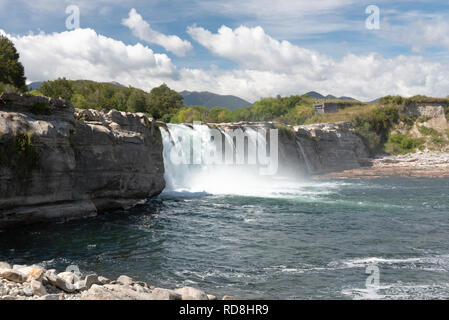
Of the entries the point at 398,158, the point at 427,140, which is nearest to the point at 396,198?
the point at 398,158

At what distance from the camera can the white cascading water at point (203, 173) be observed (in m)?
32.6

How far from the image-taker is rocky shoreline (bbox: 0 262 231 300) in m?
8.76

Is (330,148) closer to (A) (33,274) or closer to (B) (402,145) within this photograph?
(B) (402,145)

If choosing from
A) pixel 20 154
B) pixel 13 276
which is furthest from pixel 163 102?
pixel 13 276

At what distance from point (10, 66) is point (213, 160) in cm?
2191

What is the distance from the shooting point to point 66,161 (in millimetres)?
19797

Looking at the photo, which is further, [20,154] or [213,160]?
[213,160]

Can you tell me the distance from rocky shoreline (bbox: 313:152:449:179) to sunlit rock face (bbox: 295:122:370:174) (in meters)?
2.20

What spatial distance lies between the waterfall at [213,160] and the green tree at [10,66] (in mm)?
17519

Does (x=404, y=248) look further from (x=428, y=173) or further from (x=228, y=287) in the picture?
(x=428, y=173)

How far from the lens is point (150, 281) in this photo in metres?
12.4

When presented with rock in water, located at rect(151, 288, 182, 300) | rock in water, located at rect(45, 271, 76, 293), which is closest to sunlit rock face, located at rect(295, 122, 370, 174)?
rock in water, located at rect(151, 288, 182, 300)

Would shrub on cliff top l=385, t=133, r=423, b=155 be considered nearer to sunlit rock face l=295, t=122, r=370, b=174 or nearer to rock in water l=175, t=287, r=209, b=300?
sunlit rock face l=295, t=122, r=370, b=174
